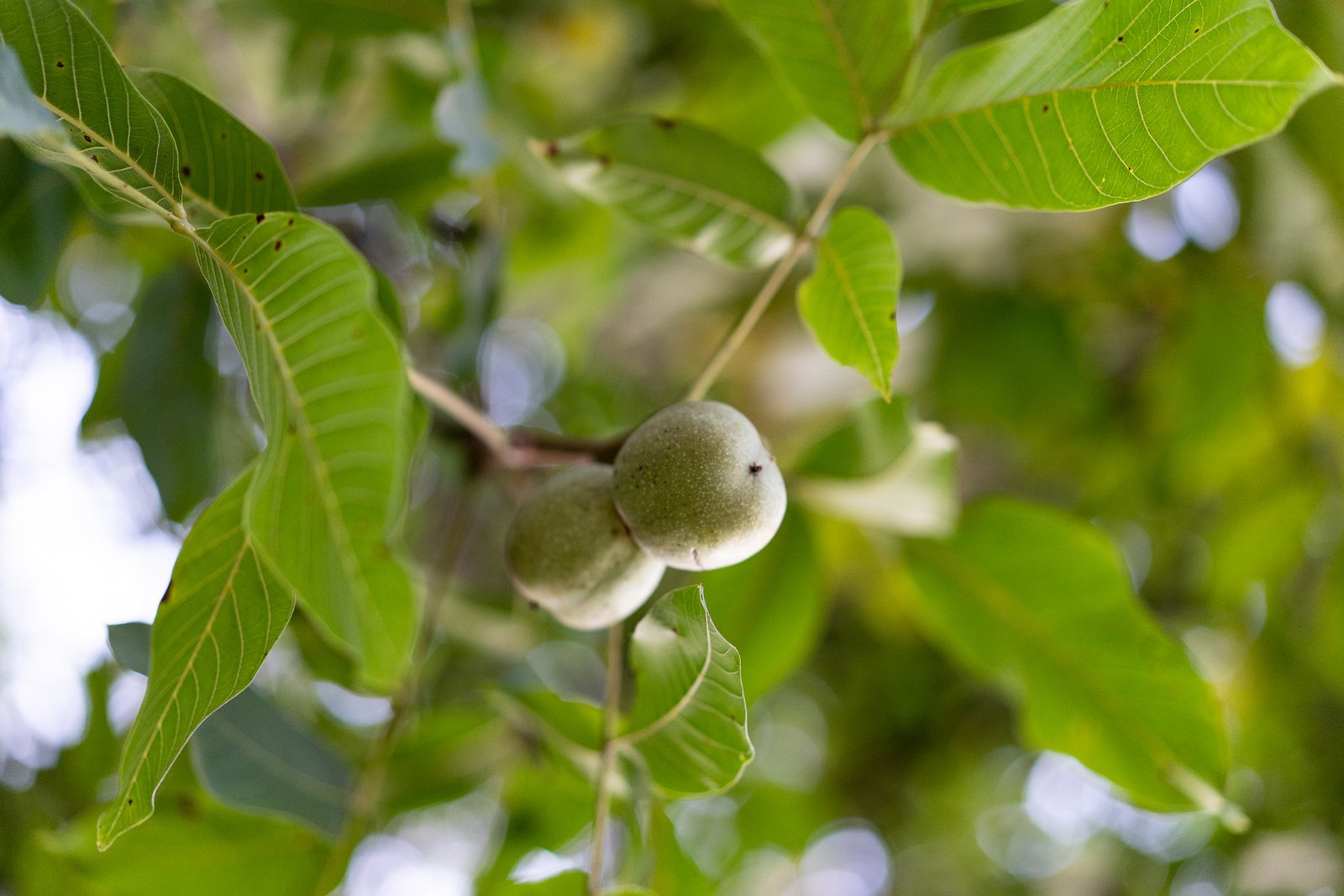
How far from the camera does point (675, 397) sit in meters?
0.93

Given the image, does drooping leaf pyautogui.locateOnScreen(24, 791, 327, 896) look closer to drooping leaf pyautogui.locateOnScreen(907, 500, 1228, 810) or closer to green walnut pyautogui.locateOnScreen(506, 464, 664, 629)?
green walnut pyautogui.locateOnScreen(506, 464, 664, 629)

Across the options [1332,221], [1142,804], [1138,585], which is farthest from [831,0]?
[1138,585]

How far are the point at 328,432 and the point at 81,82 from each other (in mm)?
285

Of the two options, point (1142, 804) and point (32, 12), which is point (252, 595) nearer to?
point (32, 12)

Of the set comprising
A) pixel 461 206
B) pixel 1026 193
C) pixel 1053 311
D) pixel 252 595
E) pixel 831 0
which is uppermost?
pixel 831 0

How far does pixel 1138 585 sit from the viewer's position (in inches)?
81.7

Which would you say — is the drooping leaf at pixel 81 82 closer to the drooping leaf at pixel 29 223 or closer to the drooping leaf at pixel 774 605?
the drooping leaf at pixel 29 223

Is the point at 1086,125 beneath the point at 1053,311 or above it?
above

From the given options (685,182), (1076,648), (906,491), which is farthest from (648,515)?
(1076,648)

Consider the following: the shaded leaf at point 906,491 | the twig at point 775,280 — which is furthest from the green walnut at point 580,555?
the shaded leaf at point 906,491

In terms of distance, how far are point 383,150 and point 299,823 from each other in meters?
0.81

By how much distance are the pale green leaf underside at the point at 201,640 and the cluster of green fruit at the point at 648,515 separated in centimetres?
21

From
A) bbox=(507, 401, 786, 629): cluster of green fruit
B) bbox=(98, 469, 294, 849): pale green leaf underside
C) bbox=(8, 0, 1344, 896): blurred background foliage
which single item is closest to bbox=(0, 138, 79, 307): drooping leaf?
bbox=(8, 0, 1344, 896): blurred background foliage

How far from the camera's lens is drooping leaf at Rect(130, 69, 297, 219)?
644mm
